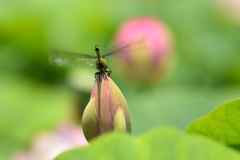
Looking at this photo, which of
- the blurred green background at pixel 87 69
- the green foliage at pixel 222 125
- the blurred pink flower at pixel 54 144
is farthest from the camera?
the blurred green background at pixel 87 69

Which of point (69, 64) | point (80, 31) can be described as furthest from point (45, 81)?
point (69, 64)

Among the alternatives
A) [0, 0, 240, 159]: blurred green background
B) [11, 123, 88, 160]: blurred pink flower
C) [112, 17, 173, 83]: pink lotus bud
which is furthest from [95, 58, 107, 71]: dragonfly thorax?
[112, 17, 173, 83]: pink lotus bud

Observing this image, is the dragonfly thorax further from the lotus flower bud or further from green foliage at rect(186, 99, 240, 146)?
green foliage at rect(186, 99, 240, 146)

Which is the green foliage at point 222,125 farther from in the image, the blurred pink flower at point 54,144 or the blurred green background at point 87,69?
the blurred green background at point 87,69

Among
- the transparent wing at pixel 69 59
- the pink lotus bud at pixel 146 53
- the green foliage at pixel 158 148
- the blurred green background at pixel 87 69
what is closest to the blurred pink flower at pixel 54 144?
the blurred green background at pixel 87 69

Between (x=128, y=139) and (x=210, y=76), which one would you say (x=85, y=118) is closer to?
(x=128, y=139)

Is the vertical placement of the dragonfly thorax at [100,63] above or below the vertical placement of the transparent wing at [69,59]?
below

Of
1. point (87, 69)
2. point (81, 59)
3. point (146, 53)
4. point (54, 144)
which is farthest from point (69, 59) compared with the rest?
point (87, 69)

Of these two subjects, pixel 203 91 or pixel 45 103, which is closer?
pixel 203 91
